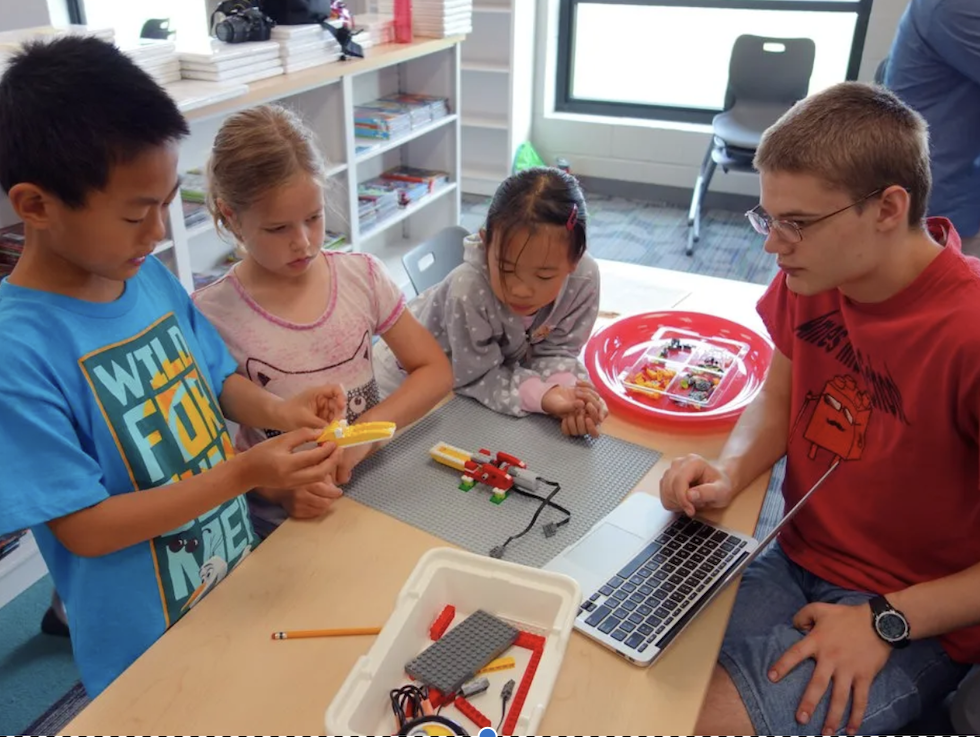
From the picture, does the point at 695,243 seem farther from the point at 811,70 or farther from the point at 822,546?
the point at 822,546

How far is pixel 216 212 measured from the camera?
125 centimetres

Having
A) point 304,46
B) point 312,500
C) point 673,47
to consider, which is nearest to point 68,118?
point 312,500

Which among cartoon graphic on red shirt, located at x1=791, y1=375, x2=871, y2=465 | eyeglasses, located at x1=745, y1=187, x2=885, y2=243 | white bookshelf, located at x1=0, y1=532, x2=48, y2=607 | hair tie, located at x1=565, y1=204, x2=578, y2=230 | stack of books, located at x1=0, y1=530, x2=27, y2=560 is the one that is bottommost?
white bookshelf, located at x1=0, y1=532, x2=48, y2=607

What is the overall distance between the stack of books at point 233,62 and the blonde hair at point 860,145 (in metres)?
1.71

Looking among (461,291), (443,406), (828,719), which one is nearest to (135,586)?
(443,406)

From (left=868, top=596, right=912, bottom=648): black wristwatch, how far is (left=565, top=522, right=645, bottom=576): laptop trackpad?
0.31m

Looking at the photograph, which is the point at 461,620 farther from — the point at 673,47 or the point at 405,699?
the point at 673,47

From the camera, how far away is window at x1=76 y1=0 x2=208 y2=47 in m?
3.62

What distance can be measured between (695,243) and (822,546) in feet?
10.6

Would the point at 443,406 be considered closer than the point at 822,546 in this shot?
No

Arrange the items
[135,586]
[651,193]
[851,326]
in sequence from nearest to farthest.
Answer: [135,586], [851,326], [651,193]

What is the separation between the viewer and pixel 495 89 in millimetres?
4637

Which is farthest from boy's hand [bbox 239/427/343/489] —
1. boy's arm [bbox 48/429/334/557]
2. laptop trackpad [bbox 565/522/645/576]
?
laptop trackpad [bbox 565/522/645/576]

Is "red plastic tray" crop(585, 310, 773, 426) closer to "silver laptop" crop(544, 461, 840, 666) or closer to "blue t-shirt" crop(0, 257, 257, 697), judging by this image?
"silver laptop" crop(544, 461, 840, 666)
